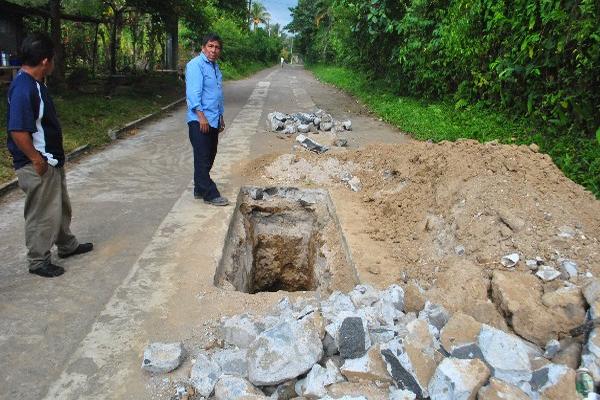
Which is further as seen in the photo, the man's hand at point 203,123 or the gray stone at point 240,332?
the man's hand at point 203,123

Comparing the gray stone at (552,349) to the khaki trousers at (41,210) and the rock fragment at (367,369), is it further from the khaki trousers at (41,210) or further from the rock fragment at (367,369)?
the khaki trousers at (41,210)

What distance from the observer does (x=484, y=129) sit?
8.09m

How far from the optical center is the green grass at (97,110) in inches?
337

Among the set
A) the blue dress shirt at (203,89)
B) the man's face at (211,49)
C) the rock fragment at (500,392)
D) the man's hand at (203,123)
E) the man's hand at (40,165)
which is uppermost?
the man's face at (211,49)

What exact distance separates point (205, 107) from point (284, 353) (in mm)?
3455

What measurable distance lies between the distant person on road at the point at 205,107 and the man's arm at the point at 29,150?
6.23 feet

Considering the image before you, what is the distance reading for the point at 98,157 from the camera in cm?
810

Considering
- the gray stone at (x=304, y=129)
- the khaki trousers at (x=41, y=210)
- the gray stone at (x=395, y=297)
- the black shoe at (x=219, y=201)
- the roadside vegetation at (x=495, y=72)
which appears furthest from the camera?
the gray stone at (x=304, y=129)

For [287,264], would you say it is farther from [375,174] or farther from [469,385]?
[469,385]

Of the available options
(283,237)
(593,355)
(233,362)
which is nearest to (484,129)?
(283,237)

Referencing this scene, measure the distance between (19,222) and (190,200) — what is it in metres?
1.94

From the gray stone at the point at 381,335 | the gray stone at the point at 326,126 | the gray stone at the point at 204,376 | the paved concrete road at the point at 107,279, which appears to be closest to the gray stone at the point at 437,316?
the gray stone at the point at 381,335

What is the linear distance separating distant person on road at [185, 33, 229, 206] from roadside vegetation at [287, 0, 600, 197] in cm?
439

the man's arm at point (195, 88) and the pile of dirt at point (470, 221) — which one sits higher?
the man's arm at point (195, 88)
